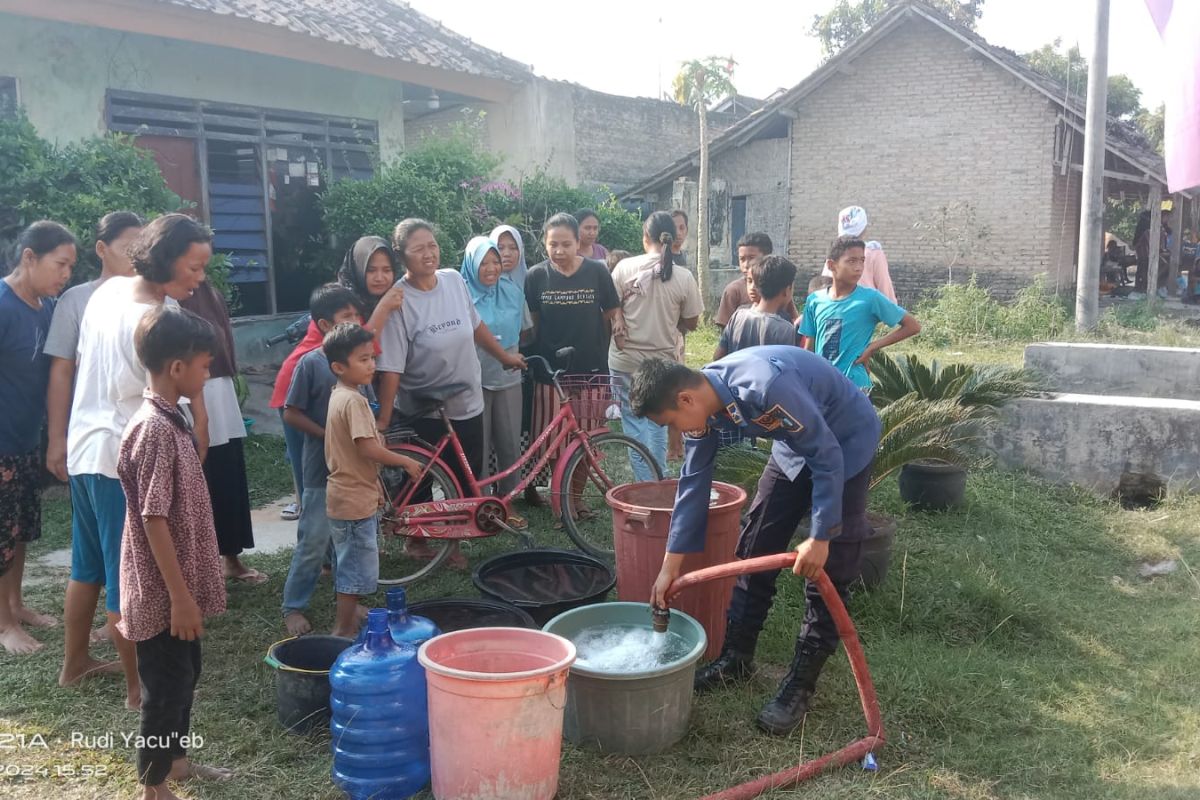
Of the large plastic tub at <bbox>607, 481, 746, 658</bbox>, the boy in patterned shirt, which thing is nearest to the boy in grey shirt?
the large plastic tub at <bbox>607, 481, 746, 658</bbox>

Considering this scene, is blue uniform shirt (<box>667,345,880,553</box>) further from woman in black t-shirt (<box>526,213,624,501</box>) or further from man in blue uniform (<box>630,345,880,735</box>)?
woman in black t-shirt (<box>526,213,624,501</box>)

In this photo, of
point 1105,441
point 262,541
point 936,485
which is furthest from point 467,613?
point 1105,441

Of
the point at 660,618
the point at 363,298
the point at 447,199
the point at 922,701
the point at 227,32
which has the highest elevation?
the point at 227,32

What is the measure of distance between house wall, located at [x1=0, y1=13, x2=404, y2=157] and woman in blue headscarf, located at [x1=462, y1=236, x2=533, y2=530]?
161 inches

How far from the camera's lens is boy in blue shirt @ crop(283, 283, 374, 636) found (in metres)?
4.06

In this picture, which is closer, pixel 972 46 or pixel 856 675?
pixel 856 675

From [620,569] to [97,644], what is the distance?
2270 mm

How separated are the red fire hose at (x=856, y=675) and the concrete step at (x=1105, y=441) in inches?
163

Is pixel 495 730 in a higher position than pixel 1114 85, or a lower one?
lower

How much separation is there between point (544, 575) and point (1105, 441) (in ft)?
14.2

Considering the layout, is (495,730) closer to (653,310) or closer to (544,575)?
(544,575)

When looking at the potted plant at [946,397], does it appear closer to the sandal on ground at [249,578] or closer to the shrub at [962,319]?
the sandal on ground at [249,578]

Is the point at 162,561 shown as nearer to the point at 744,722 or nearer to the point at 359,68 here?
the point at 744,722

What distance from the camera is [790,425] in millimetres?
2891
